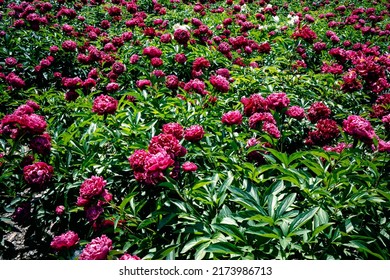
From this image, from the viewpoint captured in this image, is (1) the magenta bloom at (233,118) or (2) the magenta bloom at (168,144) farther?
(1) the magenta bloom at (233,118)

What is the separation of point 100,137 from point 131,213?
0.75m

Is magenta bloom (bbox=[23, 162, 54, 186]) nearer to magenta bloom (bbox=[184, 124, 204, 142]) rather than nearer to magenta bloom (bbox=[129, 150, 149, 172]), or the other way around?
magenta bloom (bbox=[129, 150, 149, 172])

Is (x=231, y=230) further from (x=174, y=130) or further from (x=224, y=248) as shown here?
(x=174, y=130)

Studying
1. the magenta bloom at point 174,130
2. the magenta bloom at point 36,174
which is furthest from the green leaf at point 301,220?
the magenta bloom at point 36,174

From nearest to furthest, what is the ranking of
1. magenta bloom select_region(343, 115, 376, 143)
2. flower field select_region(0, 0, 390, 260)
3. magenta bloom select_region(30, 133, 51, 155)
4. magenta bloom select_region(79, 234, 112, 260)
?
1. magenta bloom select_region(79, 234, 112, 260)
2. flower field select_region(0, 0, 390, 260)
3. magenta bloom select_region(343, 115, 376, 143)
4. magenta bloom select_region(30, 133, 51, 155)

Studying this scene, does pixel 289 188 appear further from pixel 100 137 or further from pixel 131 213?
pixel 100 137

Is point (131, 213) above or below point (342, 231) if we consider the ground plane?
below

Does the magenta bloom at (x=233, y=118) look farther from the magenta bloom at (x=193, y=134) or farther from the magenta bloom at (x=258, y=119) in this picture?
the magenta bloom at (x=193, y=134)

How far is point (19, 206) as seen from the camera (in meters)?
2.09

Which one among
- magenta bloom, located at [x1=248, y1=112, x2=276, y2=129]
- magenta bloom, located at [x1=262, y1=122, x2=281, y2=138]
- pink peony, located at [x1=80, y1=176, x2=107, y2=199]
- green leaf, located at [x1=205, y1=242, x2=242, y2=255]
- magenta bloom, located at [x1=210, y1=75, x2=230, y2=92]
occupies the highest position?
magenta bloom, located at [x1=210, y1=75, x2=230, y2=92]

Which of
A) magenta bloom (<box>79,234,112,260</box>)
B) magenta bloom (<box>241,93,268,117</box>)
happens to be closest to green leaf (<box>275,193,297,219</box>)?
magenta bloom (<box>241,93,268,117</box>)

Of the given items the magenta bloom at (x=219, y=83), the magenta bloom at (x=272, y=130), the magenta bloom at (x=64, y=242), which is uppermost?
the magenta bloom at (x=219, y=83)
